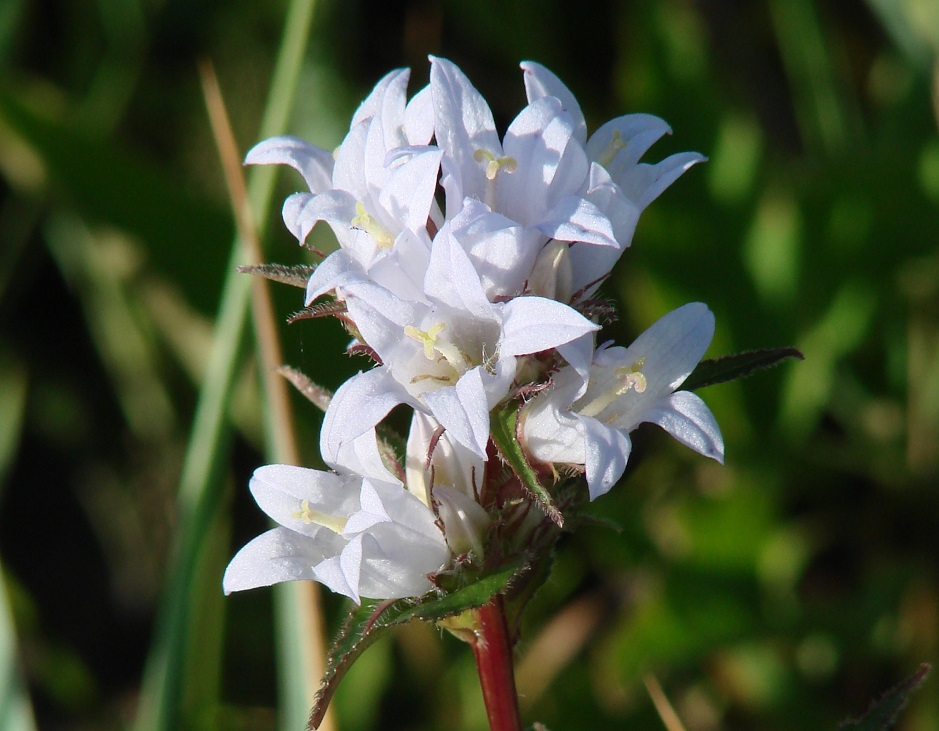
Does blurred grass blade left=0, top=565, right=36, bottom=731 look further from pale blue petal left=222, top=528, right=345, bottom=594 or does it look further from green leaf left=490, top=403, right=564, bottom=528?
green leaf left=490, top=403, right=564, bottom=528

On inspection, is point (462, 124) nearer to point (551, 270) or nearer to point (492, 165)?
point (492, 165)

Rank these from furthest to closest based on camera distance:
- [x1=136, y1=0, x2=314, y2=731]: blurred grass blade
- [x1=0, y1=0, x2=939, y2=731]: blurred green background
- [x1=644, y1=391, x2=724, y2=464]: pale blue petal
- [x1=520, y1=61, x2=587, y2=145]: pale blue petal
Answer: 1. [x1=0, y1=0, x2=939, y2=731]: blurred green background
2. [x1=136, y1=0, x2=314, y2=731]: blurred grass blade
3. [x1=520, y1=61, x2=587, y2=145]: pale blue petal
4. [x1=644, y1=391, x2=724, y2=464]: pale blue petal

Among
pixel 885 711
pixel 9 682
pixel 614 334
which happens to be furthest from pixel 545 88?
pixel 614 334

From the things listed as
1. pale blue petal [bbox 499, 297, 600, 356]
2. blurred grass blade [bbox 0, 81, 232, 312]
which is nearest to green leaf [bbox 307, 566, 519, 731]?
pale blue petal [bbox 499, 297, 600, 356]

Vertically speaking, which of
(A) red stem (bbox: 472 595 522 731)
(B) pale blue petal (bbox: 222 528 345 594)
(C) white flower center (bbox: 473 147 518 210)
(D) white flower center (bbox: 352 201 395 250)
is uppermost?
(C) white flower center (bbox: 473 147 518 210)

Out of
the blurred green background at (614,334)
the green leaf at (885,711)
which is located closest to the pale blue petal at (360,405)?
the green leaf at (885,711)

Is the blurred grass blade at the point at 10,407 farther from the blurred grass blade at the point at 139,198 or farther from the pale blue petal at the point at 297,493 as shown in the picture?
the pale blue petal at the point at 297,493

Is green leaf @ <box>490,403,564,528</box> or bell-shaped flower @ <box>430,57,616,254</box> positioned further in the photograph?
bell-shaped flower @ <box>430,57,616,254</box>

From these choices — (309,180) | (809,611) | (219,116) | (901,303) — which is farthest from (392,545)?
(901,303)
